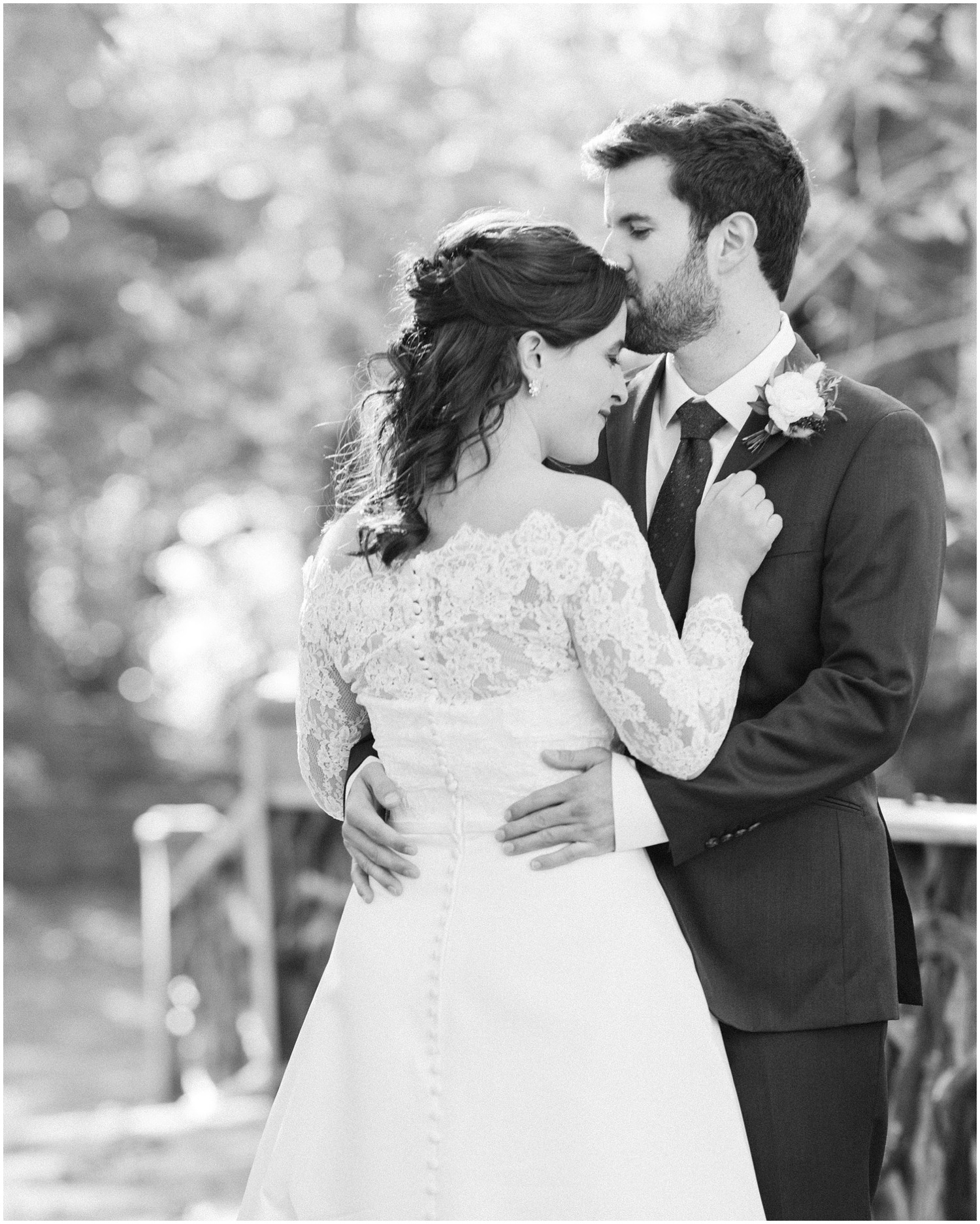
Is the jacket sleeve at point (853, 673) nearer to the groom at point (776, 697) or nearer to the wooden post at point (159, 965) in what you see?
the groom at point (776, 697)

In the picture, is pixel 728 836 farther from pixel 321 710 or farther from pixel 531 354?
pixel 531 354

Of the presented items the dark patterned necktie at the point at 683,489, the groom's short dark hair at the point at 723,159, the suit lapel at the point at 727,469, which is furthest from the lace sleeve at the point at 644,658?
the groom's short dark hair at the point at 723,159

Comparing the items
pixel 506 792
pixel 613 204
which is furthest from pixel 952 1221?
pixel 613 204

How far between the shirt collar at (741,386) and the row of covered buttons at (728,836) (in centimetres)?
71

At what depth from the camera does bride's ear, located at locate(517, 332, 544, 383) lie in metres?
2.39

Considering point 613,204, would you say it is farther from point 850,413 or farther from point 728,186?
point 850,413

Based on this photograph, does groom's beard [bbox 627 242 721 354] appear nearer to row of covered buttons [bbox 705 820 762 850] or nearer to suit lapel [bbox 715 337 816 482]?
suit lapel [bbox 715 337 816 482]

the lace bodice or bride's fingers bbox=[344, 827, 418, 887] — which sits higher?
the lace bodice

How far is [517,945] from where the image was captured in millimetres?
2396

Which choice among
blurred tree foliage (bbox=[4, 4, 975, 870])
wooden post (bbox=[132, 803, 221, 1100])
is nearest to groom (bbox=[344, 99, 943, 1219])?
blurred tree foliage (bbox=[4, 4, 975, 870])

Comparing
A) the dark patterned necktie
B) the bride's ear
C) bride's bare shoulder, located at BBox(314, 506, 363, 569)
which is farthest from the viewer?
the dark patterned necktie

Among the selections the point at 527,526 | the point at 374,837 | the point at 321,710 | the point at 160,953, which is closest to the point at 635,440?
the point at 527,526

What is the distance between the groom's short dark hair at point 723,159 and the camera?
2715 millimetres

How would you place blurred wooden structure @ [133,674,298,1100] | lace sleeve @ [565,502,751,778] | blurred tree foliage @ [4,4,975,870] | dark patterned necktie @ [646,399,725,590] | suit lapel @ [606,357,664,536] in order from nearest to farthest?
lace sleeve @ [565,502,751,778] < dark patterned necktie @ [646,399,725,590] < suit lapel @ [606,357,664,536] < blurred wooden structure @ [133,674,298,1100] < blurred tree foliage @ [4,4,975,870]
